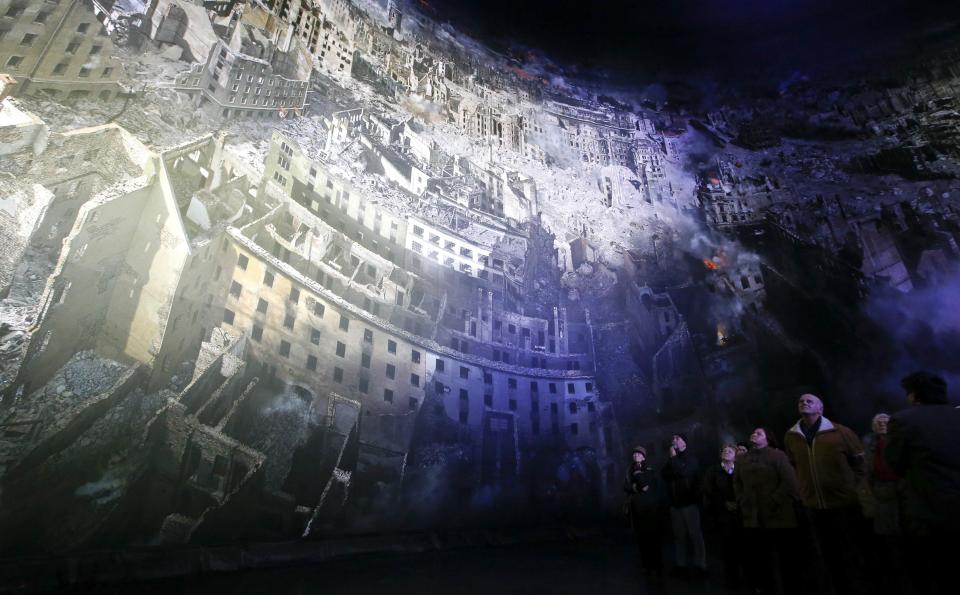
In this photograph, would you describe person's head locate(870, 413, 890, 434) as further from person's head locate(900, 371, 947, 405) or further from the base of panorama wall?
the base of panorama wall

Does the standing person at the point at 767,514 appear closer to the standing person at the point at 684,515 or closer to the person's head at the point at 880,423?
the standing person at the point at 684,515

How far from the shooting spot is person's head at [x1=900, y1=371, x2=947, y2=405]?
2.76m

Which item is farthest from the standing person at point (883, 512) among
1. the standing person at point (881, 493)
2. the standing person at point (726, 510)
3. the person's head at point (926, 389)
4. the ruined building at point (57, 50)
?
the ruined building at point (57, 50)

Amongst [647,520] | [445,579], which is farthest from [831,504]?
[445,579]

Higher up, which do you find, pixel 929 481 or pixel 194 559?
pixel 929 481

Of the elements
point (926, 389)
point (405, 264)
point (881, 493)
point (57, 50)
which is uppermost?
point (57, 50)

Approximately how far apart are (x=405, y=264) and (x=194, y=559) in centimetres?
516

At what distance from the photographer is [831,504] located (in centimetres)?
345

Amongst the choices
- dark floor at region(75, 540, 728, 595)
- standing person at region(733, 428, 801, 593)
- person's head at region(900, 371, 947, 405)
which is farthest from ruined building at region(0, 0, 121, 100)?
person's head at region(900, 371, 947, 405)

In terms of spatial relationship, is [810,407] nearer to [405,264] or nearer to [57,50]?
[405,264]

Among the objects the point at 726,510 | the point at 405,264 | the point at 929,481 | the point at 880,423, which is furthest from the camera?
the point at 405,264

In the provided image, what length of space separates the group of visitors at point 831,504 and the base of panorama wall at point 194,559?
300cm

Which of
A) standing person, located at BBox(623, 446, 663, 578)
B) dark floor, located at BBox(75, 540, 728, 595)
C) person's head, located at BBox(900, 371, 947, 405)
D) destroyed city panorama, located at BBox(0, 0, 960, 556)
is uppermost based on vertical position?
destroyed city panorama, located at BBox(0, 0, 960, 556)

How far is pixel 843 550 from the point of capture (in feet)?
11.3
